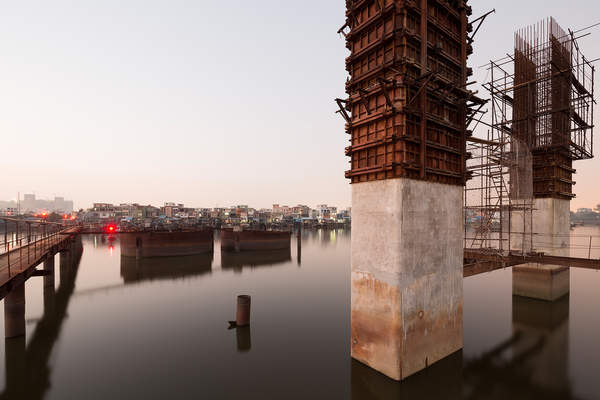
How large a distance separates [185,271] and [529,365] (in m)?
39.5

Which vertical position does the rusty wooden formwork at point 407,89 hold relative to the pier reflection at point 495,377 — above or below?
above

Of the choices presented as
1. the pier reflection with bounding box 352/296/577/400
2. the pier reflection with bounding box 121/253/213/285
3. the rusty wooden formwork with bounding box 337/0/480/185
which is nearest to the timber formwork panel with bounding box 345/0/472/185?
the rusty wooden formwork with bounding box 337/0/480/185

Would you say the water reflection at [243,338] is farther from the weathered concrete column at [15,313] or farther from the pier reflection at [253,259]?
the pier reflection at [253,259]

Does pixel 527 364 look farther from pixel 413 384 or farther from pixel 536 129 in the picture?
pixel 536 129

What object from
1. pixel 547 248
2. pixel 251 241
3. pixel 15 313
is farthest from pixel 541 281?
pixel 251 241

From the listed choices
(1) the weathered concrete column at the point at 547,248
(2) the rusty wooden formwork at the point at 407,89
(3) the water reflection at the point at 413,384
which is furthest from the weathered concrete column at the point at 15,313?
(1) the weathered concrete column at the point at 547,248

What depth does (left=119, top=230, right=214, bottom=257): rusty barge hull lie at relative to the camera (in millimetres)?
48625

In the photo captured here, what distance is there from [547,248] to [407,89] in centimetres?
2082

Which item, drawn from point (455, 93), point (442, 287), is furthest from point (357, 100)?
point (442, 287)

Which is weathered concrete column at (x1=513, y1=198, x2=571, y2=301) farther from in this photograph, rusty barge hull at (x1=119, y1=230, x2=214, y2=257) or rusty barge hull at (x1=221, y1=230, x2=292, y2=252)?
rusty barge hull at (x1=119, y1=230, x2=214, y2=257)

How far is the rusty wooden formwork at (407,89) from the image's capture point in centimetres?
1166

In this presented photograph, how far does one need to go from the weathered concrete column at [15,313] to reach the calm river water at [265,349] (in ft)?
2.59

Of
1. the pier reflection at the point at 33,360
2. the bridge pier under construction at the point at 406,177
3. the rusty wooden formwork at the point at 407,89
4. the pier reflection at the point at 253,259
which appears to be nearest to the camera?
the bridge pier under construction at the point at 406,177

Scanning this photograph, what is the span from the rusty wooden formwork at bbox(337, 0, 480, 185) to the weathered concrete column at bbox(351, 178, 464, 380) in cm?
106
